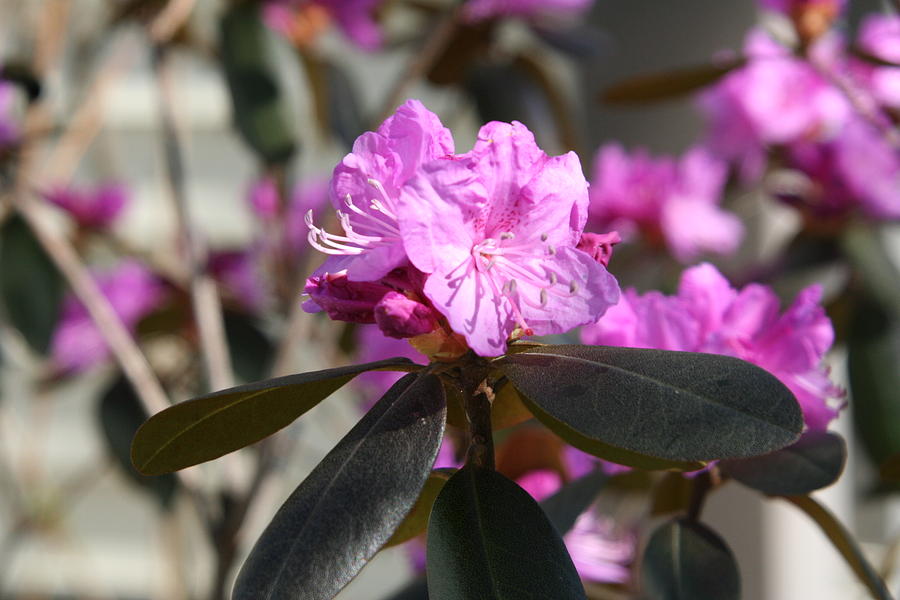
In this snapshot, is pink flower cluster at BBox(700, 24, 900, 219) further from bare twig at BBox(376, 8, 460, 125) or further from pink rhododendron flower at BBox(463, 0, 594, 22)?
bare twig at BBox(376, 8, 460, 125)

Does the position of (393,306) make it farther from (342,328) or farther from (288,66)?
(342,328)

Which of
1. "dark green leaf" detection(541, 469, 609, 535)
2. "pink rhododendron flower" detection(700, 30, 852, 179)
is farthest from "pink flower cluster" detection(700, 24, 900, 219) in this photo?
"dark green leaf" detection(541, 469, 609, 535)

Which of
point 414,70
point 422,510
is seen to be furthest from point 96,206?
point 422,510

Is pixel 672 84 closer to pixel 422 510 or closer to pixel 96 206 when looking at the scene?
pixel 422 510

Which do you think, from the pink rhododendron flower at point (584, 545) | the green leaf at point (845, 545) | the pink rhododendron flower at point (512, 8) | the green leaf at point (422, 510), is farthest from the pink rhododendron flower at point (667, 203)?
the green leaf at point (422, 510)

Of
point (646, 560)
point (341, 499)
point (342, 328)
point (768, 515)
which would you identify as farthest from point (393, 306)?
point (768, 515)

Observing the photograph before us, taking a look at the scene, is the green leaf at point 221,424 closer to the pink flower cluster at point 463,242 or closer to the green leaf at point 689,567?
the pink flower cluster at point 463,242
